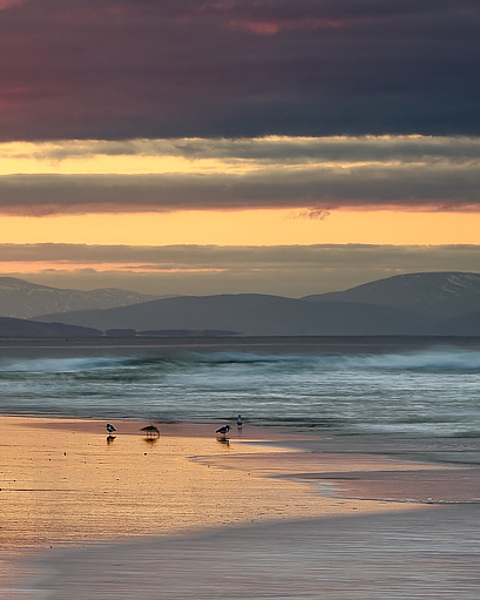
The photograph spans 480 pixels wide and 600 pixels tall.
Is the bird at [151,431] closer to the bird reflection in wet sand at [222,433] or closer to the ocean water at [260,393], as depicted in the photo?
the bird reflection in wet sand at [222,433]

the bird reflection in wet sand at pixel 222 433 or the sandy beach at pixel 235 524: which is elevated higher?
the bird reflection in wet sand at pixel 222 433

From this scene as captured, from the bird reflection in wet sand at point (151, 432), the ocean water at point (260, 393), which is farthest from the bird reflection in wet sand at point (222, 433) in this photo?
the ocean water at point (260, 393)

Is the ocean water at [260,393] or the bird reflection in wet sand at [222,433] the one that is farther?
the ocean water at [260,393]

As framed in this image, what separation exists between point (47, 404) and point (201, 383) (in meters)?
25.9

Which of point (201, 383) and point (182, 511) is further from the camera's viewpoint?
point (201, 383)

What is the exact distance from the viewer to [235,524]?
17828 mm

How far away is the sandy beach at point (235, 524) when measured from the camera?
13578mm

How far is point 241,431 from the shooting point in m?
37.4

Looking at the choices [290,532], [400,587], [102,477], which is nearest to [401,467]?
[102,477]

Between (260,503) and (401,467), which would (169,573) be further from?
(401,467)

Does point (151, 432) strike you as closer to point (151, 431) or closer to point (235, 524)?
point (151, 431)

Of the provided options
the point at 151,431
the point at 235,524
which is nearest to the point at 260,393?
the point at 151,431

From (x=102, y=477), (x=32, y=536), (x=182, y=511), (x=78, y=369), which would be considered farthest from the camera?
(x=78, y=369)

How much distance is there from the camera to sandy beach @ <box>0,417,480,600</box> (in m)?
13.6
